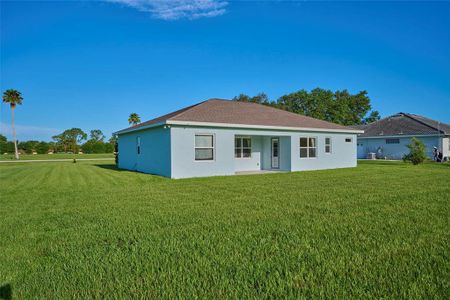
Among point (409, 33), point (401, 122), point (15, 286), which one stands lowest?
point (15, 286)

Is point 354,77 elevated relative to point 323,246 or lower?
elevated

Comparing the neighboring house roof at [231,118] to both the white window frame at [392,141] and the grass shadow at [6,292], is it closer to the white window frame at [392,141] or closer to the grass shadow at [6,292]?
the grass shadow at [6,292]

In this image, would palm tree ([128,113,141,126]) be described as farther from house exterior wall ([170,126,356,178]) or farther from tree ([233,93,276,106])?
house exterior wall ([170,126,356,178])

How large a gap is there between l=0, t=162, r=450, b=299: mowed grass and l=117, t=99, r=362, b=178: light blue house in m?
6.63

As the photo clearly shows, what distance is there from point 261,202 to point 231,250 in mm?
3681

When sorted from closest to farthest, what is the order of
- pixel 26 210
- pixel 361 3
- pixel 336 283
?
1. pixel 336 283
2. pixel 26 210
3. pixel 361 3

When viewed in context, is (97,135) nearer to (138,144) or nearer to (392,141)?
(138,144)

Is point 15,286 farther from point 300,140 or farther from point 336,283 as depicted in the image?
point 300,140

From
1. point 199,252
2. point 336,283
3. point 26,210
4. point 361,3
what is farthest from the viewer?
point 361,3

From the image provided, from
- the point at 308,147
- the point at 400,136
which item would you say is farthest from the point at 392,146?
the point at 308,147

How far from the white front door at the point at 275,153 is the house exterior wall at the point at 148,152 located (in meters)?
7.68

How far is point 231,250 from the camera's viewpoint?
407cm

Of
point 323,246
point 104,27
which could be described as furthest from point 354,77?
point 323,246

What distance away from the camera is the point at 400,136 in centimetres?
3084
